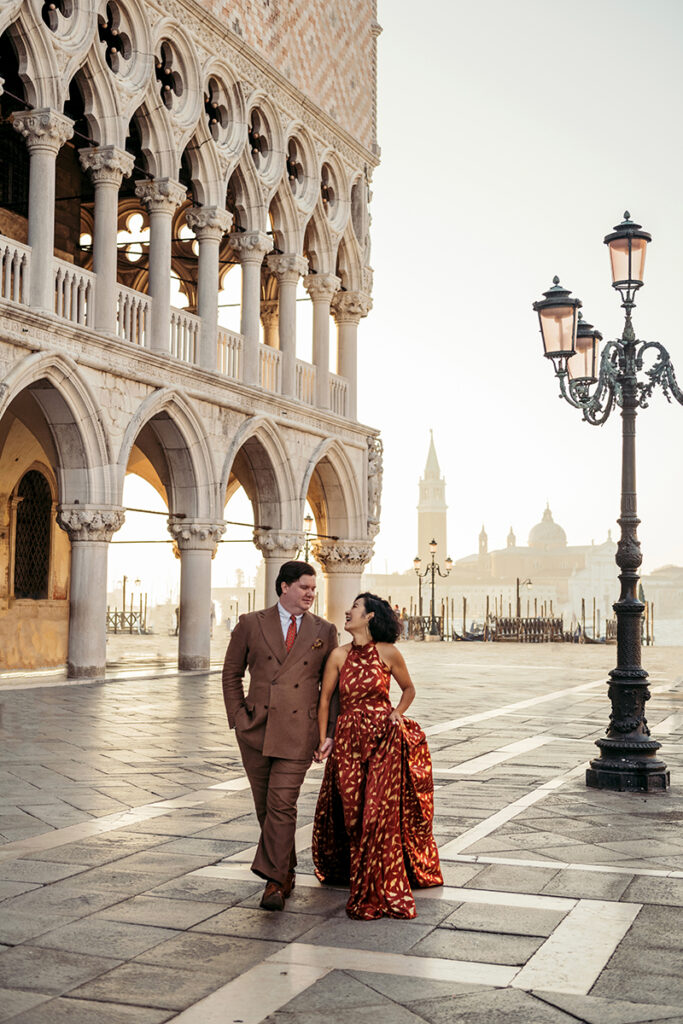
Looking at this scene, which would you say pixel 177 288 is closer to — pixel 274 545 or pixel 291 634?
pixel 274 545

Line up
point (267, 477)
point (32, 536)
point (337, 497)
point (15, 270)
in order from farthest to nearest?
point (337, 497), point (267, 477), point (32, 536), point (15, 270)

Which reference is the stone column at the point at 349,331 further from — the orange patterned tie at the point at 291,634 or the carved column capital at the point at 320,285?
the orange patterned tie at the point at 291,634

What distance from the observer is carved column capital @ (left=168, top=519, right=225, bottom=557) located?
56.0ft

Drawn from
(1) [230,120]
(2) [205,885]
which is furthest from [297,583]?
(1) [230,120]

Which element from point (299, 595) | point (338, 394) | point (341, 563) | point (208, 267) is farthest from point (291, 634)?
point (341, 563)

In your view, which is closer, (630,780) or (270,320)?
(630,780)

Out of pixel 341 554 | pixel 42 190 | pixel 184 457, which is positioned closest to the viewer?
pixel 42 190

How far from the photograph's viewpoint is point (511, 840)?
577 cm

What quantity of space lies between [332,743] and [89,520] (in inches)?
410

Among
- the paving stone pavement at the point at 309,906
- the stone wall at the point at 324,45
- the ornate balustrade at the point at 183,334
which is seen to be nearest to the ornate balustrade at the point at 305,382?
the ornate balustrade at the point at 183,334

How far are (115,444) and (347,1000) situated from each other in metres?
12.0

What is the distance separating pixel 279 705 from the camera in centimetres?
466

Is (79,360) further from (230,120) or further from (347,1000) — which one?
(347,1000)

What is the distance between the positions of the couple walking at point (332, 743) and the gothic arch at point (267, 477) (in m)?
13.6
